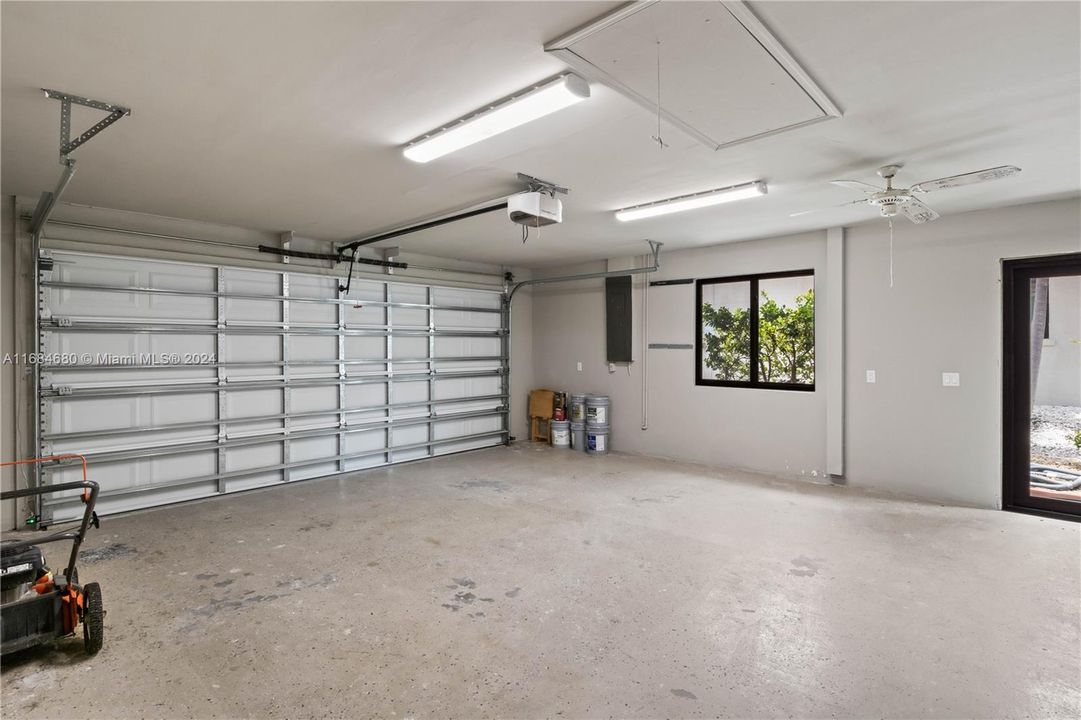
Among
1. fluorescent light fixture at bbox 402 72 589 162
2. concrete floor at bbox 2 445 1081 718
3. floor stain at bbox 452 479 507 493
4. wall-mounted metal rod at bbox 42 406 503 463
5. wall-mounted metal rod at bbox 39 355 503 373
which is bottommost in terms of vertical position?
concrete floor at bbox 2 445 1081 718

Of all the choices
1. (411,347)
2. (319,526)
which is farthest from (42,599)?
(411,347)

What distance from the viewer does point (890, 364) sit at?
5148 mm

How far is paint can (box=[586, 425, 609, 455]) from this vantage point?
7.20 m

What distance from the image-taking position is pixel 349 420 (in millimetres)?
6230

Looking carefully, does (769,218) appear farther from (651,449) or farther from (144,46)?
(144,46)

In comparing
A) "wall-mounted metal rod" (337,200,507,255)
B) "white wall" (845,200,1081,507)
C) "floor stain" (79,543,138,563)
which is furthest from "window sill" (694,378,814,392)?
"floor stain" (79,543,138,563)

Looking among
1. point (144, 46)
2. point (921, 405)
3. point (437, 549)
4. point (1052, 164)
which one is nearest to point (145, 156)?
point (144, 46)

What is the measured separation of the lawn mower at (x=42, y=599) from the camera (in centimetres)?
234

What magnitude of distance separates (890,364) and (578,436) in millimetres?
3830

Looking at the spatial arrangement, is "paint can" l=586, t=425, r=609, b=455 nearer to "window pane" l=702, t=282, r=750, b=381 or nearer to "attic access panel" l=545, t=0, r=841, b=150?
"window pane" l=702, t=282, r=750, b=381

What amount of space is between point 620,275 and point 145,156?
5.03 metres

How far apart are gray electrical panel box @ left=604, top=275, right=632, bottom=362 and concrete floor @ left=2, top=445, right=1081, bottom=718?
2.78 metres

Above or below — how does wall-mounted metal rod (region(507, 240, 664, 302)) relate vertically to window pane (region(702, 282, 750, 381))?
above

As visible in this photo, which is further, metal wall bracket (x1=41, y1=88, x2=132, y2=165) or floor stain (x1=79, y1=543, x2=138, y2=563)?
floor stain (x1=79, y1=543, x2=138, y2=563)
